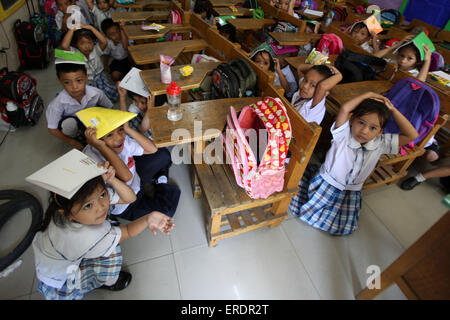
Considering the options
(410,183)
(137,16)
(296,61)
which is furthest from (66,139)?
(410,183)

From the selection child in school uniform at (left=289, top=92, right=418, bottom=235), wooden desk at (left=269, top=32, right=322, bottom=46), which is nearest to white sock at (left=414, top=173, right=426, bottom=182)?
child in school uniform at (left=289, top=92, right=418, bottom=235)

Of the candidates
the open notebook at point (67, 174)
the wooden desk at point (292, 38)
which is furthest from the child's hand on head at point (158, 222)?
the wooden desk at point (292, 38)

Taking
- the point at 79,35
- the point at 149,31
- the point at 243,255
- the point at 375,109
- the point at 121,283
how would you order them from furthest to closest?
the point at 149,31
the point at 79,35
the point at 243,255
the point at 375,109
the point at 121,283

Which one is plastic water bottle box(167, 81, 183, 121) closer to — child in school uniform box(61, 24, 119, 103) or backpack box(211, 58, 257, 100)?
backpack box(211, 58, 257, 100)

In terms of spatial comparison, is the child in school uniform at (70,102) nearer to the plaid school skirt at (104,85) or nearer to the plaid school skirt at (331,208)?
the plaid school skirt at (104,85)

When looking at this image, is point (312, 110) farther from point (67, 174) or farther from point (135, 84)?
point (67, 174)

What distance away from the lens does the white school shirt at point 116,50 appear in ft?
10.3

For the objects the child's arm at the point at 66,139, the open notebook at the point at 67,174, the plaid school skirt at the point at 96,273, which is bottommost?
the plaid school skirt at the point at 96,273

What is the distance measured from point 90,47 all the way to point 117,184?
7.16 ft

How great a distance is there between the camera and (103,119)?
1368mm

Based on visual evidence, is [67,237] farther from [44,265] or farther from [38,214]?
[38,214]

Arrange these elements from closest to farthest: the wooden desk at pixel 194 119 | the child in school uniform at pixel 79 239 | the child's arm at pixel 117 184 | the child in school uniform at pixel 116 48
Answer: the child in school uniform at pixel 79 239
the child's arm at pixel 117 184
the wooden desk at pixel 194 119
the child in school uniform at pixel 116 48

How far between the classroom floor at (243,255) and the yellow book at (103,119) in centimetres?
88
